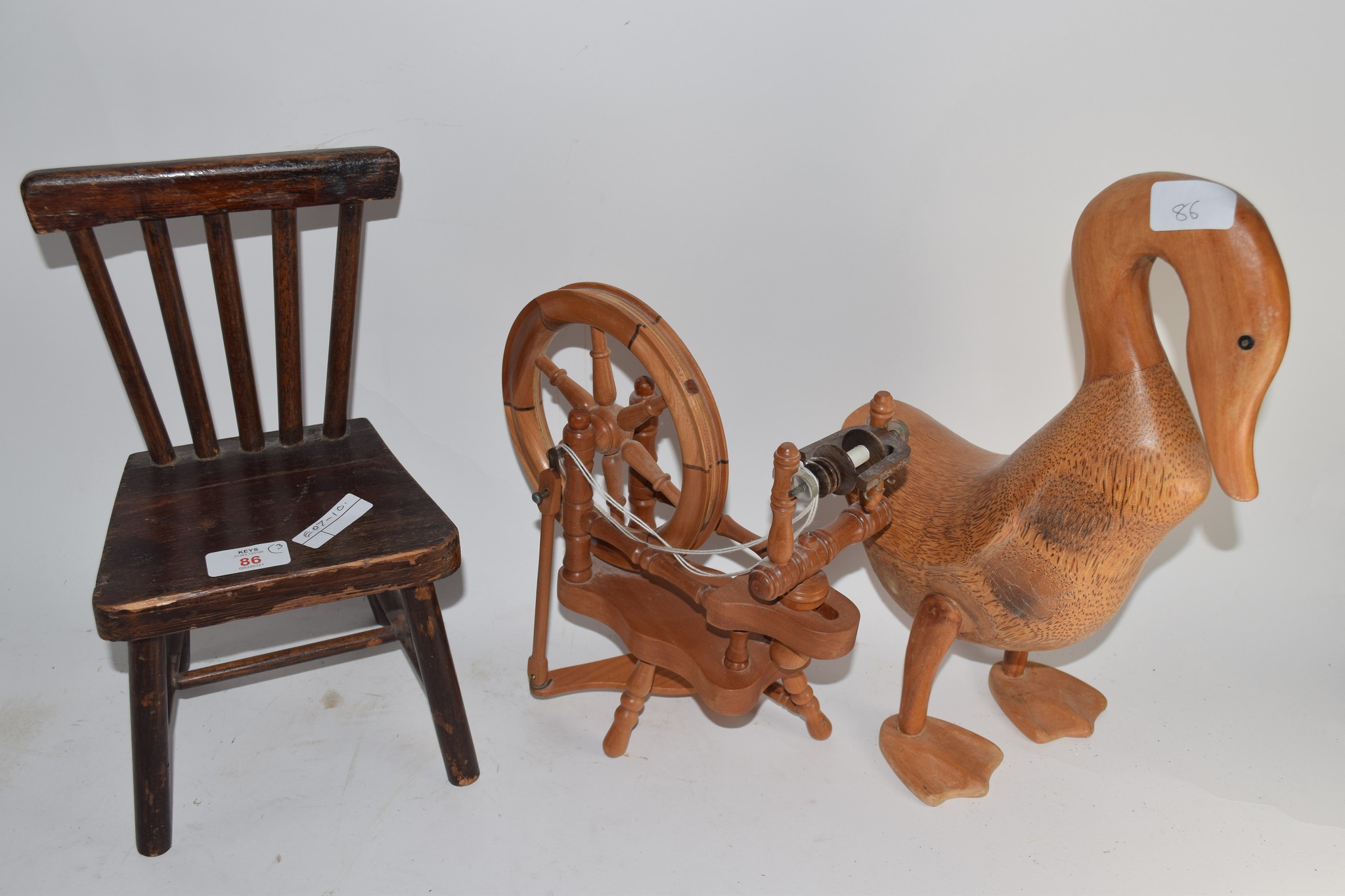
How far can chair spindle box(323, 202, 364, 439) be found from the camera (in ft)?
5.05

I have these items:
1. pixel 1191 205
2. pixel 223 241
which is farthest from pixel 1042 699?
pixel 223 241

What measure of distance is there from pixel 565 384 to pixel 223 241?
1.84ft

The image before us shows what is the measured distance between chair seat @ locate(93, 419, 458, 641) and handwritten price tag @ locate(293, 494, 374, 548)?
0.01 meters

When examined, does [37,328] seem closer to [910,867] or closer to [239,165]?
[239,165]

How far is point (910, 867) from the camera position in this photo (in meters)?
1.42

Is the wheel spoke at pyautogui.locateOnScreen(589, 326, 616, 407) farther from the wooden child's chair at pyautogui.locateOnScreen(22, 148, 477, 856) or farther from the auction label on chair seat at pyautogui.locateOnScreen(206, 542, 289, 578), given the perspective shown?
the auction label on chair seat at pyautogui.locateOnScreen(206, 542, 289, 578)

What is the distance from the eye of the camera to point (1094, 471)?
135cm

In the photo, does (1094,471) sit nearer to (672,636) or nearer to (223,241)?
(672,636)

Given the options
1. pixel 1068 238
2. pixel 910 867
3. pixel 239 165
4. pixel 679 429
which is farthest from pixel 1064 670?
pixel 239 165

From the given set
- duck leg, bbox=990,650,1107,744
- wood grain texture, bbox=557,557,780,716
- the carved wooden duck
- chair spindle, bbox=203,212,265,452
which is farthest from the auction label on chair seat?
duck leg, bbox=990,650,1107,744

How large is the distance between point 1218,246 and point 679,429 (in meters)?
0.73

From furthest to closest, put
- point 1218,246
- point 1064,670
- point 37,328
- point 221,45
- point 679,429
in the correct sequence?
point 1064,670, point 37,328, point 221,45, point 679,429, point 1218,246

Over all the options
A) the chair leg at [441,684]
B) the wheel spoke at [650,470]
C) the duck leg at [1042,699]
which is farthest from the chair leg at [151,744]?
the duck leg at [1042,699]

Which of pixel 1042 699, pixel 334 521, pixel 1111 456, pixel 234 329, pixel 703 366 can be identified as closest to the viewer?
pixel 1111 456
